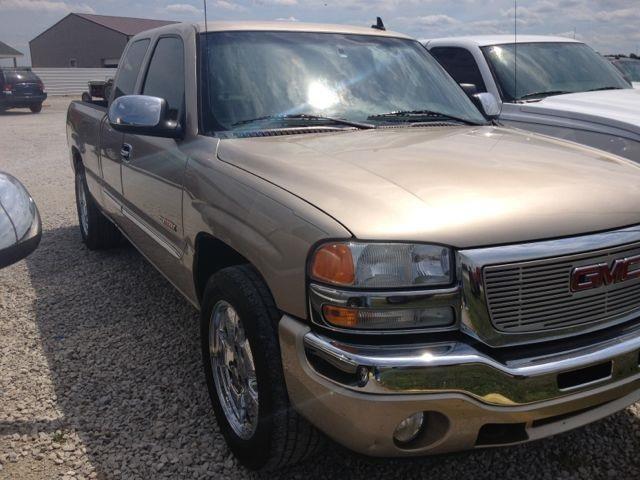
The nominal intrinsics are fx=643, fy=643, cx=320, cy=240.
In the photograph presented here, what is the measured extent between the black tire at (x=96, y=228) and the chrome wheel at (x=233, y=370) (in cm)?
298

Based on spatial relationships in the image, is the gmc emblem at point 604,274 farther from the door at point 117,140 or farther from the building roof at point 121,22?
the building roof at point 121,22

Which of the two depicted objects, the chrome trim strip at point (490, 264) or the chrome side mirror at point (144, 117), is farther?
the chrome side mirror at point (144, 117)

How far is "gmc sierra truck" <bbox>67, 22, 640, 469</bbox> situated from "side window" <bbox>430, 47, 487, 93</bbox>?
337cm

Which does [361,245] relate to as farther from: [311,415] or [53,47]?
[53,47]

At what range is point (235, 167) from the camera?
263 centimetres

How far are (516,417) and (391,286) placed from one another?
558 mm


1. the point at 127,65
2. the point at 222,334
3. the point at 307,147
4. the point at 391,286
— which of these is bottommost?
the point at 222,334

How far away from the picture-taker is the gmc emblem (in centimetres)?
205

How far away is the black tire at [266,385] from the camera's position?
2.21m

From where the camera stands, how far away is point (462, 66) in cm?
634

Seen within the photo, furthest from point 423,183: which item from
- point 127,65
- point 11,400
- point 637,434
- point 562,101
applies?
point 562,101

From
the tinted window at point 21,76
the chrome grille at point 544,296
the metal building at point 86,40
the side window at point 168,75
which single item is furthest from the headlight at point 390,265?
the metal building at point 86,40

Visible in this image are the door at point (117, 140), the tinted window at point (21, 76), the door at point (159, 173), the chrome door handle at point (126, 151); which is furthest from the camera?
the tinted window at point (21, 76)

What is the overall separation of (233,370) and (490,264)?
4.07ft
